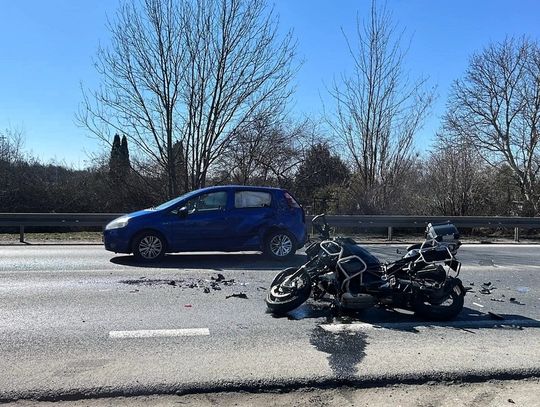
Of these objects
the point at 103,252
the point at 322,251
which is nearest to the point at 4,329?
the point at 322,251

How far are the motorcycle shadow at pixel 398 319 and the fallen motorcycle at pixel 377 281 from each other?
118mm

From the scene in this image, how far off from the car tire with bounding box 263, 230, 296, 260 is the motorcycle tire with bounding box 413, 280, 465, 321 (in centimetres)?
510

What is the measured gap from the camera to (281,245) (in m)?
11.7

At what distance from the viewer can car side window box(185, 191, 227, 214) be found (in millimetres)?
11344

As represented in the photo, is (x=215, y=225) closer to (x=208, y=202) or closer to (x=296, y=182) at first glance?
(x=208, y=202)

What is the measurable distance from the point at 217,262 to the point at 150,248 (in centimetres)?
143

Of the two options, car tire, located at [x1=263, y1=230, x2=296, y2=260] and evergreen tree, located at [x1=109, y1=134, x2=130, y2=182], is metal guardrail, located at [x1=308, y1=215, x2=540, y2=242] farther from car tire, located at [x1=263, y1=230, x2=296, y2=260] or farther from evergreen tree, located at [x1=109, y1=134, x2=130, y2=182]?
evergreen tree, located at [x1=109, y1=134, x2=130, y2=182]

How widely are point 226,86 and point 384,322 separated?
14.7 metres

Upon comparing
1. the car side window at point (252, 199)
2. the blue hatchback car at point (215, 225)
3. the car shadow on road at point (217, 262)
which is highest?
the car side window at point (252, 199)

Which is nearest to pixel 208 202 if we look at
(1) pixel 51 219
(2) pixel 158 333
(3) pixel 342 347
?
(2) pixel 158 333

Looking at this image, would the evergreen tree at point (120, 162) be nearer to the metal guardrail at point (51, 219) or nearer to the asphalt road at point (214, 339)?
the metal guardrail at point (51, 219)

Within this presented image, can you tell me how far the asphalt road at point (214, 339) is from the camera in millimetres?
4586

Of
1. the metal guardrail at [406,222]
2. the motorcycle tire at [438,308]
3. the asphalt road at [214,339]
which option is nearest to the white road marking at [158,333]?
the asphalt road at [214,339]

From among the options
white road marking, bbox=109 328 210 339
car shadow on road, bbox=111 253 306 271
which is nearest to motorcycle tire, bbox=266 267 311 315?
white road marking, bbox=109 328 210 339
